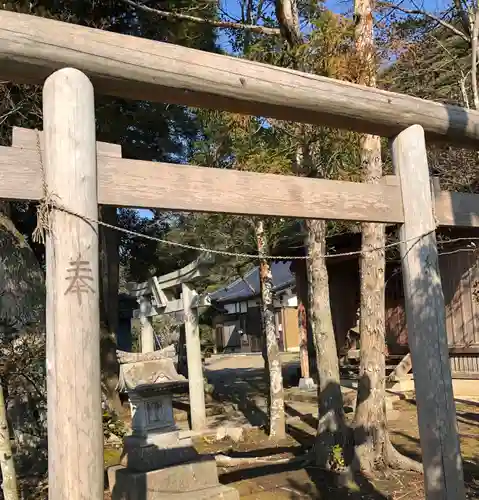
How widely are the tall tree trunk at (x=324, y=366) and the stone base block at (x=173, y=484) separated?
4.66 ft

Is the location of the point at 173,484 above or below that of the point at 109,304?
below

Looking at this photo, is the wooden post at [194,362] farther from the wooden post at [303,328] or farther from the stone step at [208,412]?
the wooden post at [303,328]

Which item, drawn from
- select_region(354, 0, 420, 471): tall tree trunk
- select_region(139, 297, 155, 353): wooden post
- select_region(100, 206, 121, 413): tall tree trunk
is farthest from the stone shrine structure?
select_region(139, 297, 155, 353): wooden post

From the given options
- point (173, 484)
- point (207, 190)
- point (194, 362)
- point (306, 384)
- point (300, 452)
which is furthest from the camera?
point (306, 384)

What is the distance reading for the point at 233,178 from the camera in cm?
312

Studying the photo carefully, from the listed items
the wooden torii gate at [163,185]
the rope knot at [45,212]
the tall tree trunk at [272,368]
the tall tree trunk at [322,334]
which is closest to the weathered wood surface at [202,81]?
the wooden torii gate at [163,185]

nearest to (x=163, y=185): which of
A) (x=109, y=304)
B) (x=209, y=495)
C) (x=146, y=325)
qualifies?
(x=209, y=495)

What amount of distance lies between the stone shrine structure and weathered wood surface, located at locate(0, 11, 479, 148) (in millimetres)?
3805

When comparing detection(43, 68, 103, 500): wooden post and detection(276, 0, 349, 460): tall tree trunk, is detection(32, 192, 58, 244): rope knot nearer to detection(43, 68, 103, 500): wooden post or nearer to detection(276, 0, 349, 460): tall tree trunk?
detection(43, 68, 103, 500): wooden post

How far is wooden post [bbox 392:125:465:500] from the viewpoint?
3.52m

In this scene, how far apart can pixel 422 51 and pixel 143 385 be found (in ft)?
20.6

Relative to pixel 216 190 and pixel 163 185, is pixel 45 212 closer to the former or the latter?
pixel 163 185

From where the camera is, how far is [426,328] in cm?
369

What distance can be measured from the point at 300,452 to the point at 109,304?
5.62 metres
